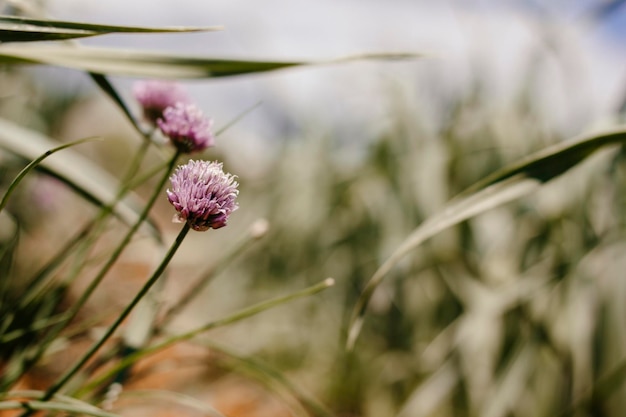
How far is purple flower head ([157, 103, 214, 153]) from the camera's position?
15.8 inches

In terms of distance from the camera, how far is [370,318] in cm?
152

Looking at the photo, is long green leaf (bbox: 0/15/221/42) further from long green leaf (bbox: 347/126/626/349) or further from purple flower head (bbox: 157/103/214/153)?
long green leaf (bbox: 347/126/626/349)

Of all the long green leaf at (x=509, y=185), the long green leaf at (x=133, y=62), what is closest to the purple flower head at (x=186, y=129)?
the long green leaf at (x=133, y=62)

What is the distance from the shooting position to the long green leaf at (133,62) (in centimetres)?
41

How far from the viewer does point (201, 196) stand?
296mm

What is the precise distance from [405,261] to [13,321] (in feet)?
2.91

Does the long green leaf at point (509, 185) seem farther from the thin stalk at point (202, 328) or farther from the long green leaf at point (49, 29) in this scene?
the long green leaf at point (49, 29)

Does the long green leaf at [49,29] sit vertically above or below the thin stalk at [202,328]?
above

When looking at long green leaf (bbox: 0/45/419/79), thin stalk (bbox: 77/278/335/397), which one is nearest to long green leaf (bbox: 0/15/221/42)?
long green leaf (bbox: 0/45/419/79)

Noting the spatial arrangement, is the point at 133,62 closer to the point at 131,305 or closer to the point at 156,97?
the point at 156,97

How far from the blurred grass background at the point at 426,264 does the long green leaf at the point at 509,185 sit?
17 cm

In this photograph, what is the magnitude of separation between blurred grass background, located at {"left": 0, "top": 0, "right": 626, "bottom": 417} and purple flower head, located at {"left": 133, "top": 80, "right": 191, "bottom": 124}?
0.19 metres

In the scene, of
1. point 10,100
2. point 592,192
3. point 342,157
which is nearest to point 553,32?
point 592,192

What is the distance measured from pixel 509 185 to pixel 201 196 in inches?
10.8
